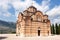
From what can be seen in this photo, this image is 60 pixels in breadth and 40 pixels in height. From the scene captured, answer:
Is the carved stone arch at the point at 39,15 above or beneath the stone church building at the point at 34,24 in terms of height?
above

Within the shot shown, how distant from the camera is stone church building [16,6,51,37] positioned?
113 feet

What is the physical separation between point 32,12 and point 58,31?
15.4 meters

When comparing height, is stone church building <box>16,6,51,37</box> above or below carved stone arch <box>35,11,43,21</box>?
below

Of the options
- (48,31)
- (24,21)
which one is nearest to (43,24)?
(48,31)

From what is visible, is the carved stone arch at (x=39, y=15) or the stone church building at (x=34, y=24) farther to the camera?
the carved stone arch at (x=39, y=15)

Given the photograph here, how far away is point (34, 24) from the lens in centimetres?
3528

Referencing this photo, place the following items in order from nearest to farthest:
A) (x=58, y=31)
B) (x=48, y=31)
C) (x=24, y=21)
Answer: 1. (x=24, y=21)
2. (x=48, y=31)
3. (x=58, y=31)

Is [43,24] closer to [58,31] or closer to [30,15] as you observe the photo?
[30,15]

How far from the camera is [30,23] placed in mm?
35000

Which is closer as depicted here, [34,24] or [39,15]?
[34,24]

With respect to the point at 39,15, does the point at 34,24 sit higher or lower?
lower

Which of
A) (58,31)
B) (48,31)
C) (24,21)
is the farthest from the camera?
(58,31)

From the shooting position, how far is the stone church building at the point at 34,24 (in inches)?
1355

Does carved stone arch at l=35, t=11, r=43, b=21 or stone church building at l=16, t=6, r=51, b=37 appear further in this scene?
carved stone arch at l=35, t=11, r=43, b=21
